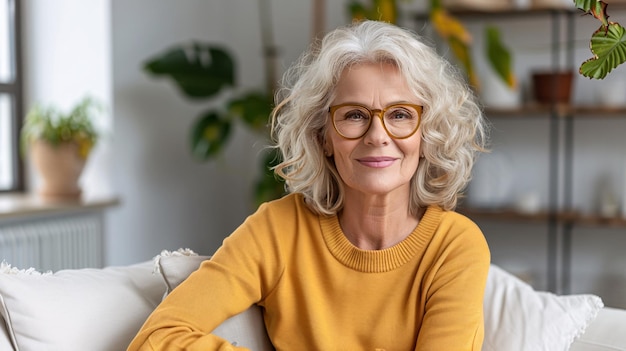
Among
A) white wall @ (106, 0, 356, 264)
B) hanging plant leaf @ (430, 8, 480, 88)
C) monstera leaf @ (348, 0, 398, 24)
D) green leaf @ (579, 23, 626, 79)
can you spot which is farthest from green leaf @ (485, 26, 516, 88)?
green leaf @ (579, 23, 626, 79)

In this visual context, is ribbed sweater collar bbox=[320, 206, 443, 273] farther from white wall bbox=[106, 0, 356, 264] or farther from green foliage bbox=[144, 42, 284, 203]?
white wall bbox=[106, 0, 356, 264]

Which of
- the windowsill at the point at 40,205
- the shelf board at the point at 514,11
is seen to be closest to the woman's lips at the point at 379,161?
the windowsill at the point at 40,205

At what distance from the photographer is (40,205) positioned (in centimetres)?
367

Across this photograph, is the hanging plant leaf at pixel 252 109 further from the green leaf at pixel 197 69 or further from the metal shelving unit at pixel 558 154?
the metal shelving unit at pixel 558 154

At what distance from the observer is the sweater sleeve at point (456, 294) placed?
1.58 metres

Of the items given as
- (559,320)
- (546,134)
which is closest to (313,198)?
(559,320)

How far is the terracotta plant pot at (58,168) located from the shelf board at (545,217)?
5.70ft

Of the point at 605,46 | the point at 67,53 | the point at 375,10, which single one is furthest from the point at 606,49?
the point at 67,53

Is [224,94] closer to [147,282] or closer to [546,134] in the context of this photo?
[546,134]

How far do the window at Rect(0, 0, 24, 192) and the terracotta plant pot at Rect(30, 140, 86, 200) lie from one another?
28 cm

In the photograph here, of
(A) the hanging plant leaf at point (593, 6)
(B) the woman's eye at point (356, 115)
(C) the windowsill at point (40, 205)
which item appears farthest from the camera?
(C) the windowsill at point (40, 205)

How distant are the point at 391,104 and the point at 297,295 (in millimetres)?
422

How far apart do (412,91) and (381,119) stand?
0.27ft

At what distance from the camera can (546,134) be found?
174 inches
